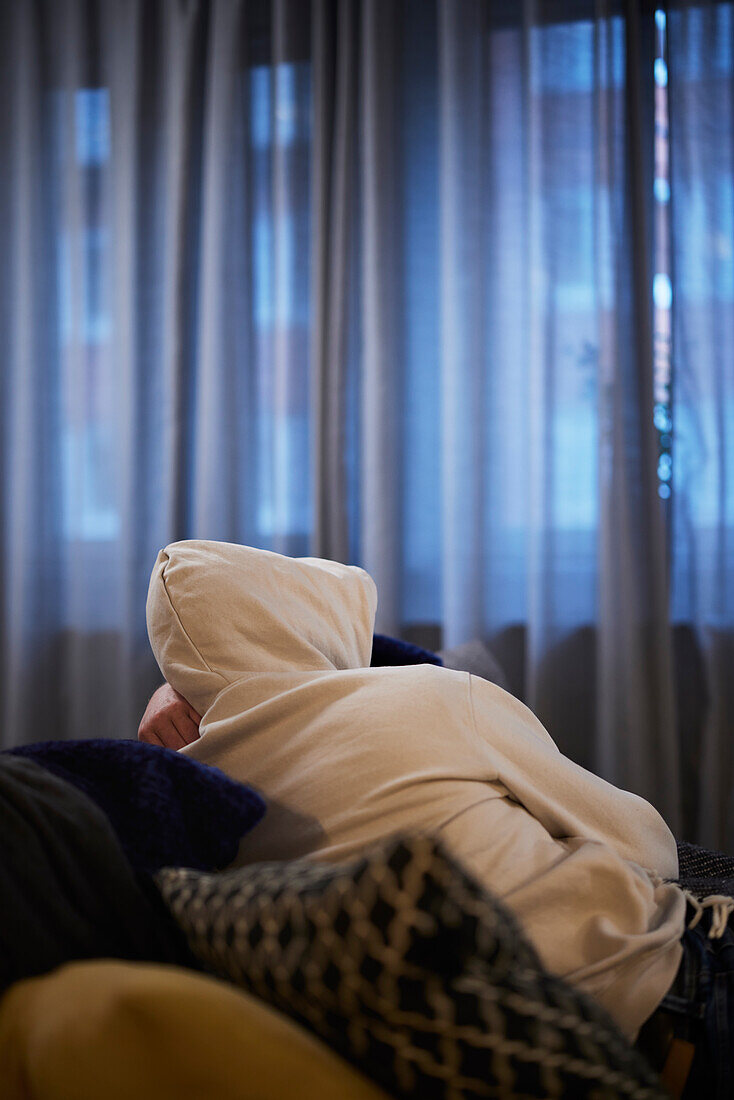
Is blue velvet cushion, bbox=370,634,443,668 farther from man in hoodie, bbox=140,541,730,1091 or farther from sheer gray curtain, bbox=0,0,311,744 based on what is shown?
→ sheer gray curtain, bbox=0,0,311,744

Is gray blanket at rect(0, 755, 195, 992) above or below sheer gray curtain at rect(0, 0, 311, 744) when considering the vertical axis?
below

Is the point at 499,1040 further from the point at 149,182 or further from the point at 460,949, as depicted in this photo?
the point at 149,182

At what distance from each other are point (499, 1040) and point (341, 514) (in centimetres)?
209

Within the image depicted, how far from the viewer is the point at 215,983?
43 cm

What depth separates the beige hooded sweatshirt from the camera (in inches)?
27.1

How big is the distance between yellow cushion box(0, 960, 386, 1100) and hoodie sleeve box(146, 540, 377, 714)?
0.46m

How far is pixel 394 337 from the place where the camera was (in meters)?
2.44

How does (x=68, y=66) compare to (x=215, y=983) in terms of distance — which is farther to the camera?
(x=68, y=66)

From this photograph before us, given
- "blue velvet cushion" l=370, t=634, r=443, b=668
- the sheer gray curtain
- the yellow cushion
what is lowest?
"blue velvet cushion" l=370, t=634, r=443, b=668

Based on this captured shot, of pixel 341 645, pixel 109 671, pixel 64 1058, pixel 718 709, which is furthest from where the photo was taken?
pixel 109 671

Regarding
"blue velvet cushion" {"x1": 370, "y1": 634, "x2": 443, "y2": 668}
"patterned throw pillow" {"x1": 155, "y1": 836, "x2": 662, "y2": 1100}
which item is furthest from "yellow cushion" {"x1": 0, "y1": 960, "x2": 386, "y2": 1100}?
"blue velvet cushion" {"x1": 370, "y1": 634, "x2": 443, "y2": 668}

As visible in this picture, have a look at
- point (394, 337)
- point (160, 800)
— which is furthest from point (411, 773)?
point (394, 337)

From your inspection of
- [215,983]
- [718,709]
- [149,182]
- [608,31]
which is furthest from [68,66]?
[215,983]

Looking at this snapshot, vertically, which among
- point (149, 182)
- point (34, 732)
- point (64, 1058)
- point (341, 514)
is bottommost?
point (34, 732)
